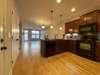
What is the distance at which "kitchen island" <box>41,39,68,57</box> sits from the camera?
209 inches

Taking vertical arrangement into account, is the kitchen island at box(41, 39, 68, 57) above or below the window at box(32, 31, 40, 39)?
below

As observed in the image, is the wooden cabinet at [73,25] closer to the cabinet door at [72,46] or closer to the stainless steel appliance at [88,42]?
the stainless steel appliance at [88,42]

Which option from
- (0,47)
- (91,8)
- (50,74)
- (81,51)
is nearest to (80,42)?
(81,51)

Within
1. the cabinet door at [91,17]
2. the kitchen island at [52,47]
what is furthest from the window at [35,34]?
the cabinet door at [91,17]

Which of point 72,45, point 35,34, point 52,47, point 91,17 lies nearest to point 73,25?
point 72,45

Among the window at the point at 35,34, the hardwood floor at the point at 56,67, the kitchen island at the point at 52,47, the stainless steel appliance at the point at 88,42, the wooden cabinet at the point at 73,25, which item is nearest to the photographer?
the hardwood floor at the point at 56,67

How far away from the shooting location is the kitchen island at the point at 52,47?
5.31m

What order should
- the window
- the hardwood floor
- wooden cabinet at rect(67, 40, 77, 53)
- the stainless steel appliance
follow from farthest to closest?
the window
wooden cabinet at rect(67, 40, 77, 53)
the stainless steel appliance
the hardwood floor

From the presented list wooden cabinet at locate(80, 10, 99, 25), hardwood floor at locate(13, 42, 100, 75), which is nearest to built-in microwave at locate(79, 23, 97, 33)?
wooden cabinet at locate(80, 10, 99, 25)

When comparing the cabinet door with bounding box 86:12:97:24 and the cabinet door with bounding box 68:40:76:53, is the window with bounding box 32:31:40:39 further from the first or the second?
the cabinet door with bounding box 86:12:97:24

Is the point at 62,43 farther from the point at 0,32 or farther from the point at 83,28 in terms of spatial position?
the point at 0,32

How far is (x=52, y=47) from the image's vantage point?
18.8 ft

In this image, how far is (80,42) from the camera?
5.61 m

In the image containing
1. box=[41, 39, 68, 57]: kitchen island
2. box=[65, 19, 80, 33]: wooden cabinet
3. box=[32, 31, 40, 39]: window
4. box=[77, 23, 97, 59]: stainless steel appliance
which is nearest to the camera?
box=[77, 23, 97, 59]: stainless steel appliance
